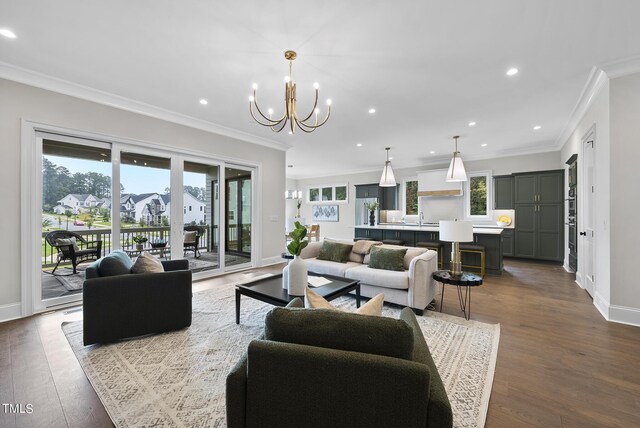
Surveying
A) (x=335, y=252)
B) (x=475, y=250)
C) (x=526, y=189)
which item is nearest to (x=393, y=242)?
(x=475, y=250)

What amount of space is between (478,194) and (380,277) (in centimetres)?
586

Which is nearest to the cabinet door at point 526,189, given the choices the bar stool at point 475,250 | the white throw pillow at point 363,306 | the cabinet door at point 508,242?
the cabinet door at point 508,242

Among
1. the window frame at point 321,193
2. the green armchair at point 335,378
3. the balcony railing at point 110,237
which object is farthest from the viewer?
the window frame at point 321,193

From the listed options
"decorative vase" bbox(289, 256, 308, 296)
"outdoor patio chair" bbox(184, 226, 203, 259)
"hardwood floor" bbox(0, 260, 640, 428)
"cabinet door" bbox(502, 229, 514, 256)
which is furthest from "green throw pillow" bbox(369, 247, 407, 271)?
"cabinet door" bbox(502, 229, 514, 256)

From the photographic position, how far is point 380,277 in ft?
11.5

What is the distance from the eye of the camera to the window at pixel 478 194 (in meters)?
7.62

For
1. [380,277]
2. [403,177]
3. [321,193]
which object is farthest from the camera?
[321,193]

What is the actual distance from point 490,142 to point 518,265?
2989mm

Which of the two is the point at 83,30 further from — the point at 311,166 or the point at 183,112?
the point at 311,166

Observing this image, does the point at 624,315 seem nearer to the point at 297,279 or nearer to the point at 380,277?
the point at 380,277

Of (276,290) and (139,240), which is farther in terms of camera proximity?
(139,240)

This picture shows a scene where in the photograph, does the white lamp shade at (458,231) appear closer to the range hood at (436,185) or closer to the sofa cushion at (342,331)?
the sofa cushion at (342,331)

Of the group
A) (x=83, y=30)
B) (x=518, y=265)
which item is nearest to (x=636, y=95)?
(x=518, y=265)

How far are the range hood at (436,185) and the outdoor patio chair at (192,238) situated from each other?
20.3ft
